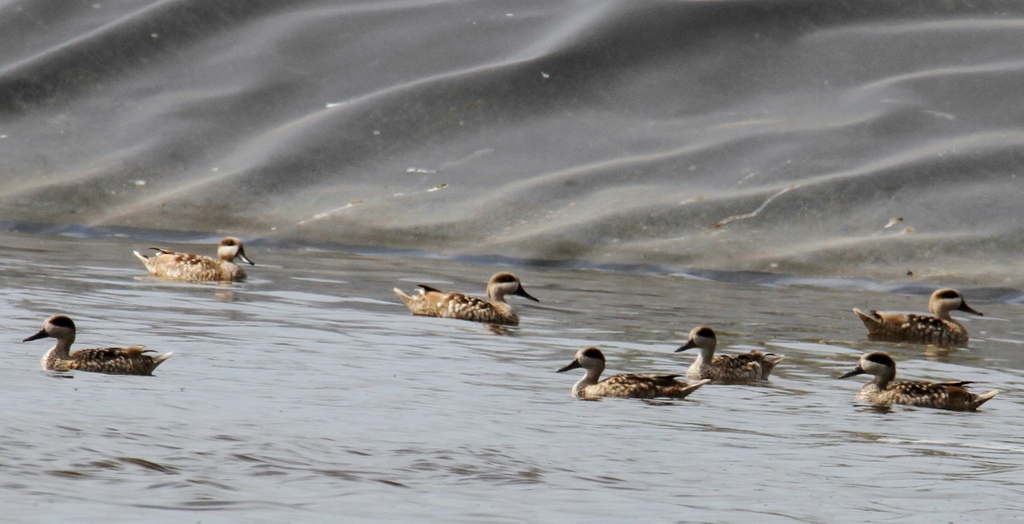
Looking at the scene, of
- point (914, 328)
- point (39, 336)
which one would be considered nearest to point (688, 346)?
point (914, 328)

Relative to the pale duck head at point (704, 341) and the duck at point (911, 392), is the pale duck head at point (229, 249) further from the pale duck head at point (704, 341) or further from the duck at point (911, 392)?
the duck at point (911, 392)

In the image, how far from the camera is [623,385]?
54.7ft

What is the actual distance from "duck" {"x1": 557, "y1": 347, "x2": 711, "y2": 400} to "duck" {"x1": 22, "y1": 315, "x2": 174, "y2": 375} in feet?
12.0

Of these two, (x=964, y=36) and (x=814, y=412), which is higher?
(x=964, y=36)

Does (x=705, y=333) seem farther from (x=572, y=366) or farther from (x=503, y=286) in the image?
(x=503, y=286)

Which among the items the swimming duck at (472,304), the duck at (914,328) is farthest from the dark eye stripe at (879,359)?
the swimming duck at (472,304)

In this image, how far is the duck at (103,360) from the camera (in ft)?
52.5

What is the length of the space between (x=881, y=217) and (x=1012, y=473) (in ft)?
48.0

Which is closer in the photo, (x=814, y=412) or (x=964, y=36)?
(x=814, y=412)

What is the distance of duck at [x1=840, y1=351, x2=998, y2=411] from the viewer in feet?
53.3

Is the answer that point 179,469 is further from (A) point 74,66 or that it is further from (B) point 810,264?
(A) point 74,66

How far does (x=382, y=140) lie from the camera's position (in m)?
32.1

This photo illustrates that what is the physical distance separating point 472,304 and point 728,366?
16.8 feet

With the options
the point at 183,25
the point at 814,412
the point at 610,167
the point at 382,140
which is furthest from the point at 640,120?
the point at 814,412
